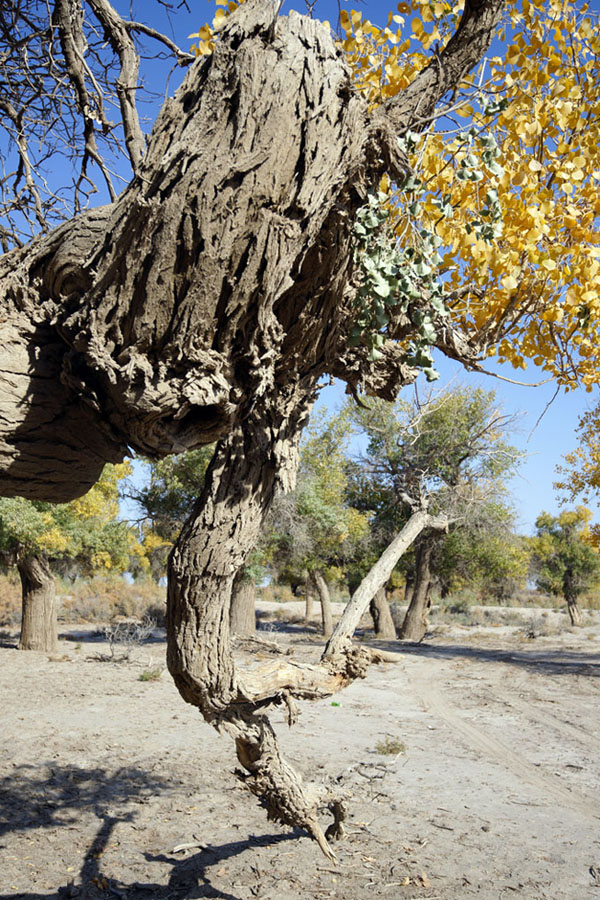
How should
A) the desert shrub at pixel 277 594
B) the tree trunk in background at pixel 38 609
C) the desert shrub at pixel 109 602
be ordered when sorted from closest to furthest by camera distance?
the tree trunk in background at pixel 38 609 → the desert shrub at pixel 109 602 → the desert shrub at pixel 277 594

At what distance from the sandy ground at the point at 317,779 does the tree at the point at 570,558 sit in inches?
901

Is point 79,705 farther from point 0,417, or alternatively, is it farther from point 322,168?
point 322,168

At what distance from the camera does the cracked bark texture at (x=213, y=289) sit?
7.17 feet

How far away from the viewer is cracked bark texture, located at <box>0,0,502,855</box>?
7.17ft

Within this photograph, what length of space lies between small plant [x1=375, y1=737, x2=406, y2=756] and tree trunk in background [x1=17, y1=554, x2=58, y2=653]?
9.92m

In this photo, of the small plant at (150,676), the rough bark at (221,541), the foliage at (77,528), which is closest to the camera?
the rough bark at (221,541)

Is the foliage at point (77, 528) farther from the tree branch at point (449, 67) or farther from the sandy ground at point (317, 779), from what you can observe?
the tree branch at point (449, 67)

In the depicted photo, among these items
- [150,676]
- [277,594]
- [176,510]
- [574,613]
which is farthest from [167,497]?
[277,594]

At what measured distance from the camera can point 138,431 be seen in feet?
7.87

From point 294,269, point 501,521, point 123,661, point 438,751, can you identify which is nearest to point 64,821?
point 438,751

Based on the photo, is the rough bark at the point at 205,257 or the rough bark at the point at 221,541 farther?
the rough bark at the point at 221,541

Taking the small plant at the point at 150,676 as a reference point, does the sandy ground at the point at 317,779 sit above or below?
below

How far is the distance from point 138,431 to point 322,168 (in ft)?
3.79

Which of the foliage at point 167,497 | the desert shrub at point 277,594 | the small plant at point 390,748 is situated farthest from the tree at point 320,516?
the desert shrub at point 277,594
